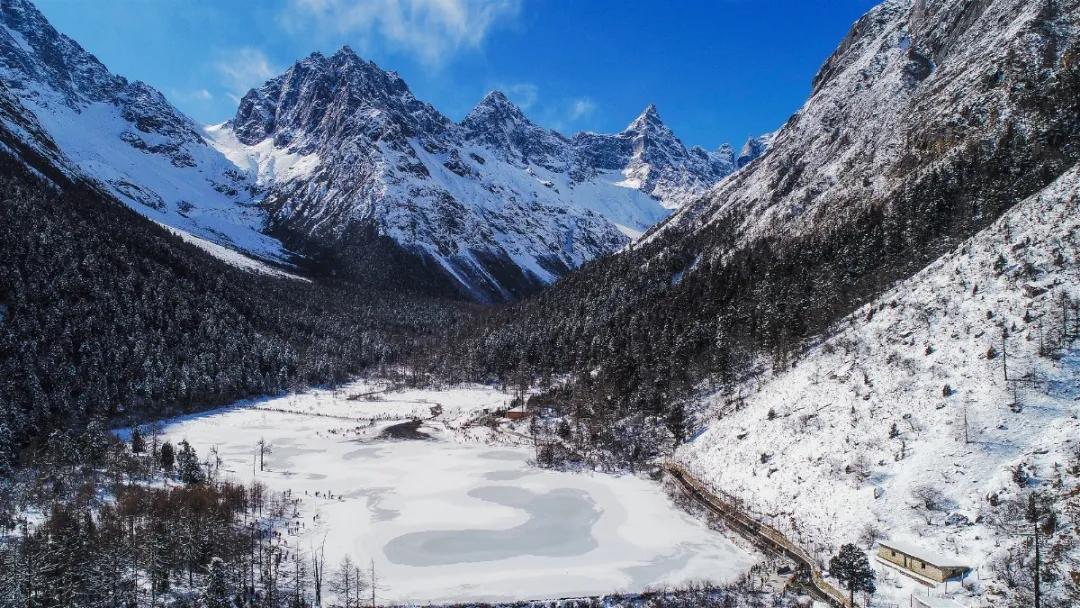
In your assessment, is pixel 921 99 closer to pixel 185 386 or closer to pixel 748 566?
pixel 748 566

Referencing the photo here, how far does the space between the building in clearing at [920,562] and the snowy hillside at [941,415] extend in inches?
48.1

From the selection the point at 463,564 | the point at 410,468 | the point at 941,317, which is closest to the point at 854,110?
the point at 941,317

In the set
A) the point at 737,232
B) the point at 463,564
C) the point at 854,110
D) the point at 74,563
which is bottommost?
the point at 463,564

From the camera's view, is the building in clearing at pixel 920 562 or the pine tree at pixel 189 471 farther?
the pine tree at pixel 189 471

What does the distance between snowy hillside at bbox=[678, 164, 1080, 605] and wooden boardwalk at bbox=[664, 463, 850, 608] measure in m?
1.27

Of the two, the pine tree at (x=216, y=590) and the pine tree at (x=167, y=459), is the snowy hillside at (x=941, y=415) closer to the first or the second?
the pine tree at (x=216, y=590)

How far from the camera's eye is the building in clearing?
121 feet

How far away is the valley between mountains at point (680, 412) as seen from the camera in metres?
42.2

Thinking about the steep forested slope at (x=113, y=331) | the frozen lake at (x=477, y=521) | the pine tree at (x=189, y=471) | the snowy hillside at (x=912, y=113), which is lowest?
the frozen lake at (x=477, y=521)

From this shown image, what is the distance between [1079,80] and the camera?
276 feet

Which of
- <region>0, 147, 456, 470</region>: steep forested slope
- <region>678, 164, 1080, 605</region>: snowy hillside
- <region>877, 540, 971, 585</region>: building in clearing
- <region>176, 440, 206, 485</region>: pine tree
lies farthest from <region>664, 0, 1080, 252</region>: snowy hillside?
<region>0, 147, 456, 470</region>: steep forested slope

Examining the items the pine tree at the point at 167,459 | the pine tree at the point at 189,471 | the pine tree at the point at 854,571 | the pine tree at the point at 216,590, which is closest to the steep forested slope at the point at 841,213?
the pine tree at the point at 854,571

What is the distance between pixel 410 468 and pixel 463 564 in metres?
32.2

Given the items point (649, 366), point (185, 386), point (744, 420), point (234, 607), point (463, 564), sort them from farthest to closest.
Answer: point (185, 386)
point (649, 366)
point (744, 420)
point (463, 564)
point (234, 607)
